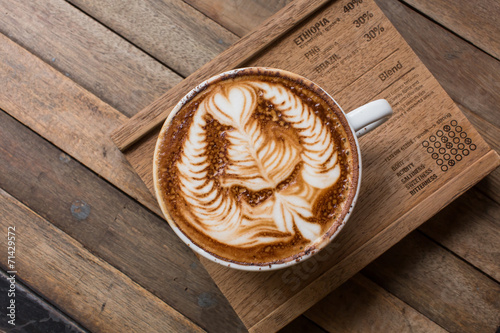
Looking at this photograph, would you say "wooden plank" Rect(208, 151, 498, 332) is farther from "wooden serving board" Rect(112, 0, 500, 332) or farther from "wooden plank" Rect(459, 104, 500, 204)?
"wooden plank" Rect(459, 104, 500, 204)

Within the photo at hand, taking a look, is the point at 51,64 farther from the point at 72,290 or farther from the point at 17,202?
the point at 72,290

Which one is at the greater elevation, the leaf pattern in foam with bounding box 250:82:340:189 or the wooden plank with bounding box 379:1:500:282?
the leaf pattern in foam with bounding box 250:82:340:189

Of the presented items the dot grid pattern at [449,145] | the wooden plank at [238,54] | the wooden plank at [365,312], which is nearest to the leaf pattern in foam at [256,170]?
the wooden plank at [238,54]

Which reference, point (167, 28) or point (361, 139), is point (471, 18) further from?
point (167, 28)

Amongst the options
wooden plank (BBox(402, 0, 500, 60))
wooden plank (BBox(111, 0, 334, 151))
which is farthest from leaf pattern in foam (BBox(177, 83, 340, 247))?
wooden plank (BBox(402, 0, 500, 60))

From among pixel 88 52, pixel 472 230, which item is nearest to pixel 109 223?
pixel 88 52

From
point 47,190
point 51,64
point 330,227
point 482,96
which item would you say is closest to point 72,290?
point 47,190
